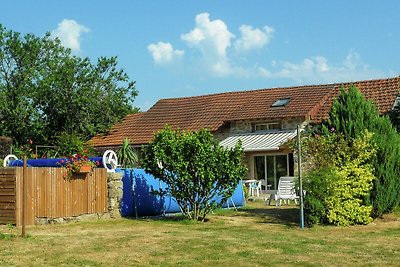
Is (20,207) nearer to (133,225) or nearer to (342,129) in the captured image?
(133,225)

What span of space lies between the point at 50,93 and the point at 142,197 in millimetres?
20933

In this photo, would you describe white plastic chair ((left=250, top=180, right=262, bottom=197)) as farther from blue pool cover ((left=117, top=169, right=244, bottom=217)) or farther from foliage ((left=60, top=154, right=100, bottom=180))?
foliage ((left=60, top=154, right=100, bottom=180))

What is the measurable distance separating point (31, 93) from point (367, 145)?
26.5m

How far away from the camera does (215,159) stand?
21266mm

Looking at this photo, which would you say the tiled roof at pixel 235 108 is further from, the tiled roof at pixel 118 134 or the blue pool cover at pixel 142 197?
the blue pool cover at pixel 142 197

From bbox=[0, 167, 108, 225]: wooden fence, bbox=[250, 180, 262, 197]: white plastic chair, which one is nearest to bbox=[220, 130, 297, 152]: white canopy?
bbox=[250, 180, 262, 197]: white plastic chair

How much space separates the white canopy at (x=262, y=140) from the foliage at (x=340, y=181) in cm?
1278

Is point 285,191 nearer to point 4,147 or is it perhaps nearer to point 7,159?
point 7,159

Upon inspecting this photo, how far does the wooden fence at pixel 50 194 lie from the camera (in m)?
19.4

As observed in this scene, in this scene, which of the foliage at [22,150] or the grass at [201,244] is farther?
the foliage at [22,150]

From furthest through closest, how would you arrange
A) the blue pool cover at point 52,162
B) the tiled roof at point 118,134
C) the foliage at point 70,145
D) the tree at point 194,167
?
1. the tiled roof at point 118,134
2. the foliage at point 70,145
3. the blue pool cover at point 52,162
4. the tree at point 194,167

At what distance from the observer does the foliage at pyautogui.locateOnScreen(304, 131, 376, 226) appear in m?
20.1

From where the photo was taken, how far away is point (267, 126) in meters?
38.1

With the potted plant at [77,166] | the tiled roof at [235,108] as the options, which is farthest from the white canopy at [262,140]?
the potted plant at [77,166]
